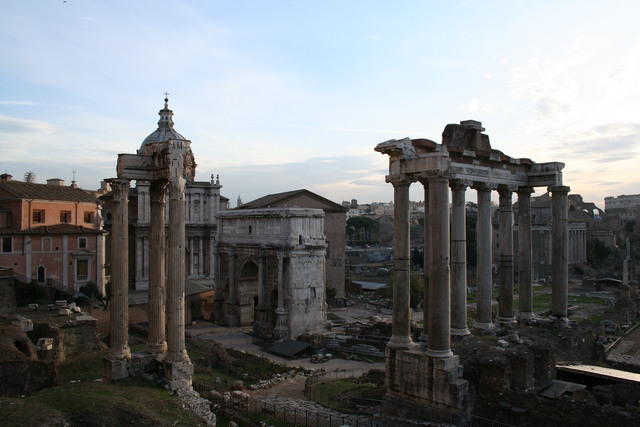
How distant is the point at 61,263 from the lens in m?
36.5

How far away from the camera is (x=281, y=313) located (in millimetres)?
35031

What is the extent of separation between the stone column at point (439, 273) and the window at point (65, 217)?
101 ft

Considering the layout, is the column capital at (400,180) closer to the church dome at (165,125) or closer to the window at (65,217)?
the window at (65,217)

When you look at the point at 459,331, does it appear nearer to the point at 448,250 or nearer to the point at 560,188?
the point at 448,250

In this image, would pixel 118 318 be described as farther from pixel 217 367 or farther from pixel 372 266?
pixel 372 266

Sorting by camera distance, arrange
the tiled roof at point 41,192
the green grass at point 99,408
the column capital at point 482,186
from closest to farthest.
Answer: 1. the green grass at point 99,408
2. the column capital at point 482,186
3. the tiled roof at point 41,192

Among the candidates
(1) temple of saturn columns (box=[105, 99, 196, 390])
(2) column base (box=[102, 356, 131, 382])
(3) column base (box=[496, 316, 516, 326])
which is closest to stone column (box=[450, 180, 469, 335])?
(3) column base (box=[496, 316, 516, 326])

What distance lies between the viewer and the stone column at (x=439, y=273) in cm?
1470

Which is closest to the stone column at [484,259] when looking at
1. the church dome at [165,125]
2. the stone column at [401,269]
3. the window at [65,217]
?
the stone column at [401,269]

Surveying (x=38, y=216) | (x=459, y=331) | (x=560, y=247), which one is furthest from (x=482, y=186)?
(x=38, y=216)

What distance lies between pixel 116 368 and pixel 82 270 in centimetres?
2363

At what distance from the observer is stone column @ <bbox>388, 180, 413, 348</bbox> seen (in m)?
Result: 15.6

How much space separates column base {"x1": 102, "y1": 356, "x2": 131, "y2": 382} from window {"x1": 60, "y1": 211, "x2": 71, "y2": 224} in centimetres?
2448

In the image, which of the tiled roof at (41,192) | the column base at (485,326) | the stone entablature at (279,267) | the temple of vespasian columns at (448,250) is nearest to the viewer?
the temple of vespasian columns at (448,250)
